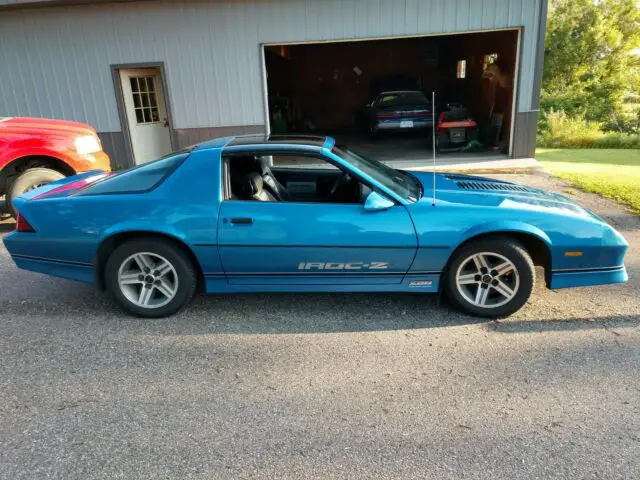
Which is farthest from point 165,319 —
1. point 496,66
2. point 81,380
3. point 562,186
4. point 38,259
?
point 496,66

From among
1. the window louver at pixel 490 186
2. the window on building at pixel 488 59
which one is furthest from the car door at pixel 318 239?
the window on building at pixel 488 59

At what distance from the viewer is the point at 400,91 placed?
1505 centimetres

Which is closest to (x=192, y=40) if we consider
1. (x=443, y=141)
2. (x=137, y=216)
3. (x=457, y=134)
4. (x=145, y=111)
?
(x=145, y=111)

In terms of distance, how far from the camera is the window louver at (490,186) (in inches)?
161

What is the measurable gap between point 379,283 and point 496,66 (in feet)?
36.0

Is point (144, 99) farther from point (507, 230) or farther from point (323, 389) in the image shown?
point (323, 389)

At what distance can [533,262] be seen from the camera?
12.3 ft

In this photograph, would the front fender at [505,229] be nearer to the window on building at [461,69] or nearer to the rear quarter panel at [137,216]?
the rear quarter panel at [137,216]

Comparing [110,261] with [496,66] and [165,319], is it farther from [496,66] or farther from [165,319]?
[496,66]

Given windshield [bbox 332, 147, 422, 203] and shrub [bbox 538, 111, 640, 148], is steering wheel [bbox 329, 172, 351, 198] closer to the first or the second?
windshield [bbox 332, 147, 422, 203]

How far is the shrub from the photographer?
14.0 metres

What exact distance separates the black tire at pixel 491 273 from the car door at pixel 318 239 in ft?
1.21

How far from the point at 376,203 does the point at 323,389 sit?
1395 mm

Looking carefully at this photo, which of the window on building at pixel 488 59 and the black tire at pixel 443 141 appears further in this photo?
the window on building at pixel 488 59
